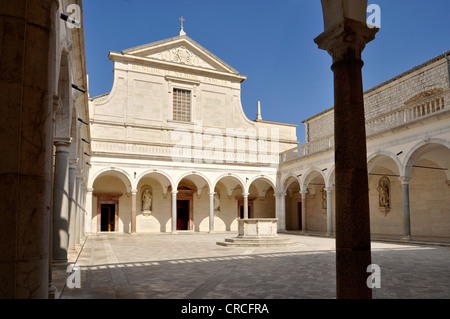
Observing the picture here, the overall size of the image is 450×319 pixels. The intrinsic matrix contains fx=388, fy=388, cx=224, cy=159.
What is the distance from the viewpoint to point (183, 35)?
29.6m

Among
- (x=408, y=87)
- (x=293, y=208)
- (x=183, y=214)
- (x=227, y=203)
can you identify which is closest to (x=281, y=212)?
(x=293, y=208)

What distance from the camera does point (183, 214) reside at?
2911 centimetres

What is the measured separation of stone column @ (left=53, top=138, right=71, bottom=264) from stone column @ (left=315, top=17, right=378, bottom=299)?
6505 millimetres

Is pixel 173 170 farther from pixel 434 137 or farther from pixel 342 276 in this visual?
pixel 342 276

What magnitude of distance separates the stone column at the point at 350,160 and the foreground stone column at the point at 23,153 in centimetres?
270

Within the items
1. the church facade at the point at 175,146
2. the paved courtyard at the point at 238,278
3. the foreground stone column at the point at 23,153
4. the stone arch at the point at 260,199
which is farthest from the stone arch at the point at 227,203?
the foreground stone column at the point at 23,153

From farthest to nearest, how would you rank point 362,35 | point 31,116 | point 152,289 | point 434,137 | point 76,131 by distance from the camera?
1. point 434,137
2. point 76,131
3. point 152,289
4. point 362,35
5. point 31,116

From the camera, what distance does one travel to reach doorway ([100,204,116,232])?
26.0 meters

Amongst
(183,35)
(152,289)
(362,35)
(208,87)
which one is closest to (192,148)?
(208,87)

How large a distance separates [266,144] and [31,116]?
28405 mm

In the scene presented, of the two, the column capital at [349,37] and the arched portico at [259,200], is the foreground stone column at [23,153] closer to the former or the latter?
the column capital at [349,37]

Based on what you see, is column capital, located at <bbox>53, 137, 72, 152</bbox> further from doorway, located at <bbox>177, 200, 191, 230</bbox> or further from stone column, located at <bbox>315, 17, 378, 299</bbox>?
doorway, located at <bbox>177, 200, 191, 230</bbox>

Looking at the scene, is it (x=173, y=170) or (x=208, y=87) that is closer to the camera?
(x=173, y=170)

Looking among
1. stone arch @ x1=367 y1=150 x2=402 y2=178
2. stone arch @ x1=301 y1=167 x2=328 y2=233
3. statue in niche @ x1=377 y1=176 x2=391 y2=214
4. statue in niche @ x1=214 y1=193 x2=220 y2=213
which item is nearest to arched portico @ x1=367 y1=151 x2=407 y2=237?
statue in niche @ x1=377 y1=176 x2=391 y2=214
